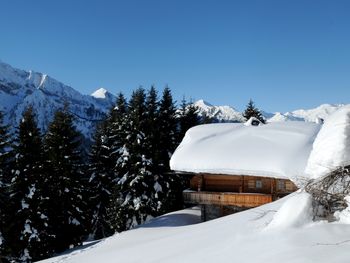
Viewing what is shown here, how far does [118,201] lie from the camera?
37.1 m

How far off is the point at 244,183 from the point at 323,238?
76.9 feet

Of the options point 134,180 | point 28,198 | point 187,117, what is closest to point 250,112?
point 187,117

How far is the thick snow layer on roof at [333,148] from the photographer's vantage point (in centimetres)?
753

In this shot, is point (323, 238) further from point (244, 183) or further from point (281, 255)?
point (244, 183)

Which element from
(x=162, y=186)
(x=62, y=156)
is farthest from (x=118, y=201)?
(x=62, y=156)

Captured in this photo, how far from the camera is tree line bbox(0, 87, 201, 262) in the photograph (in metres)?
28.8

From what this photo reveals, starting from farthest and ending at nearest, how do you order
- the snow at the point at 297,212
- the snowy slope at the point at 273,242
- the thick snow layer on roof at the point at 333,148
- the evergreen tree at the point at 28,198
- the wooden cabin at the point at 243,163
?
1. the evergreen tree at the point at 28,198
2. the wooden cabin at the point at 243,163
3. the snow at the point at 297,212
4. the thick snow layer on roof at the point at 333,148
5. the snowy slope at the point at 273,242

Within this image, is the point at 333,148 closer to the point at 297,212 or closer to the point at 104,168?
the point at 297,212

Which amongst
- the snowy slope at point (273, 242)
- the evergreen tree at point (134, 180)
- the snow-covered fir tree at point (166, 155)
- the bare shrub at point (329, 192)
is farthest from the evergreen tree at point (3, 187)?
the bare shrub at point (329, 192)

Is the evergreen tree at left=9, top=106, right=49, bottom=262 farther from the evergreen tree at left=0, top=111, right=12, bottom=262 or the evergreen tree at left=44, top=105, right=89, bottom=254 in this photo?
the evergreen tree at left=0, top=111, right=12, bottom=262

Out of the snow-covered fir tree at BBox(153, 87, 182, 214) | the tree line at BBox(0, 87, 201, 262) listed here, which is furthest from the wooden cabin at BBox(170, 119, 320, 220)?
the tree line at BBox(0, 87, 201, 262)

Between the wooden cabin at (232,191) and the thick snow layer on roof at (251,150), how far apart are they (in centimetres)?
201

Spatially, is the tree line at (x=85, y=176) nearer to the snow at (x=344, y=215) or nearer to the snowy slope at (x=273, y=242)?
the snowy slope at (x=273, y=242)

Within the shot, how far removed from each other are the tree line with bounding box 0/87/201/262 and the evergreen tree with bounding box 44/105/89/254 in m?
0.08
